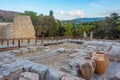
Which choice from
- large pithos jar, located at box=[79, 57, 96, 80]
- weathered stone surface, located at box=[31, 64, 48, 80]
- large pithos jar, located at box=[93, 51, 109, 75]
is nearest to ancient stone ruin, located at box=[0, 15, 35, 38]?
large pithos jar, located at box=[93, 51, 109, 75]

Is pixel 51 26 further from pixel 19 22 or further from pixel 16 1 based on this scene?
pixel 19 22

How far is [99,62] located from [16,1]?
44.6 ft

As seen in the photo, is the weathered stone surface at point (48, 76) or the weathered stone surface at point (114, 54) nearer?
the weathered stone surface at point (48, 76)

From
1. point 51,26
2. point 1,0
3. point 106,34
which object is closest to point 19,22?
point 1,0

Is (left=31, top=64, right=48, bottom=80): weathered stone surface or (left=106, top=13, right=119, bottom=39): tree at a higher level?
(left=106, top=13, right=119, bottom=39): tree

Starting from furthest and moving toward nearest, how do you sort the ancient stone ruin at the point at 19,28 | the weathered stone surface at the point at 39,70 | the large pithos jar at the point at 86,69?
the ancient stone ruin at the point at 19,28 < the large pithos jar at the point at 86,69 < the weathered stone surface at the point at 39,70

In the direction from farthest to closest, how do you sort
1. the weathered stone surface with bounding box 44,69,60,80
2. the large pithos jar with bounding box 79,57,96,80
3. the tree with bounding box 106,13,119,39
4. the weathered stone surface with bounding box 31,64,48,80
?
the tree with bounding box 106,13,119,39 → the large pithos jar with bounding box 79,57,96,80 → the weathered stone surface with bounding box 31,64,48,80 → the weathered stone surface with bounding box 44,69,60,80

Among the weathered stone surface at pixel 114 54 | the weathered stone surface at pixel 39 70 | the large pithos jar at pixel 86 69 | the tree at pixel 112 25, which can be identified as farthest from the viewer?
the tree at pixel 112 25

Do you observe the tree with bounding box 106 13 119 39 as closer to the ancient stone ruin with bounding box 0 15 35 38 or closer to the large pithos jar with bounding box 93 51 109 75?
the ancient stone ruin with bounding box 0 15 35 38

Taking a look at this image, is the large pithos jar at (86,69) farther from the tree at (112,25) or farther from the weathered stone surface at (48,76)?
the tree at (112,25)

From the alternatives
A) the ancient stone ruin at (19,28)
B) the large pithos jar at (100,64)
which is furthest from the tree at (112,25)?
the large pithos jar at (100,64)

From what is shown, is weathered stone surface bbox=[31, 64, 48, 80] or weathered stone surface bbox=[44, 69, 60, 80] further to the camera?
weathered stone surface bbox=[31, 64, 48, 80]

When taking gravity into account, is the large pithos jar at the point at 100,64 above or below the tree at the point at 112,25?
below

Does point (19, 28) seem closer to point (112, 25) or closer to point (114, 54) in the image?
point (114, 54)
